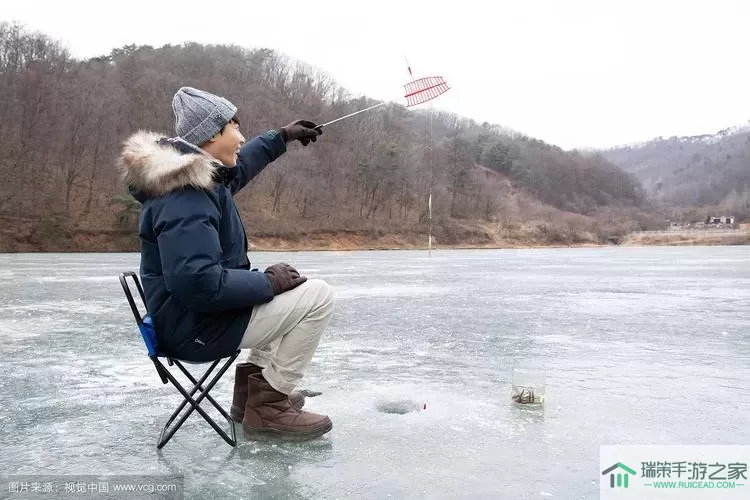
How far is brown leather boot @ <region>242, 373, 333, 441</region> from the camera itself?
3.19 metres

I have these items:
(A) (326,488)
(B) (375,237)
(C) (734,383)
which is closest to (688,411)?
(C) (734,383)

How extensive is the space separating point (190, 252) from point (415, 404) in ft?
6.10

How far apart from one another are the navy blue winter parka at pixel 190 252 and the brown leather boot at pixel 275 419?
15.3 inches

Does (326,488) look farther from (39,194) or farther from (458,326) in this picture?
(39,194)

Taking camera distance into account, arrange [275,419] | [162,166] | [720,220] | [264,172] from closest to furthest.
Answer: [162,166]
[275,419]
[264,172]
[720,220]

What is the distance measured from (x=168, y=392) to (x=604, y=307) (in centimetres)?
681

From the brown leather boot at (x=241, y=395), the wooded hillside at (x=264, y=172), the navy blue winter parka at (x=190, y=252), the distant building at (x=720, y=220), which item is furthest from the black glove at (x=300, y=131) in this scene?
the distant building at (x=720, y=220)

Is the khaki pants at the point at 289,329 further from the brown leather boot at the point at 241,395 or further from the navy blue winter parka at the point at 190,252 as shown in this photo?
the brown leather boot at the point at 241,395

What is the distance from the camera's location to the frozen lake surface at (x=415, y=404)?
9.03ft

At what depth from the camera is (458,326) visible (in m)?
7.22

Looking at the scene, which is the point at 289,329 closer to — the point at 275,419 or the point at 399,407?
the point at 275,419

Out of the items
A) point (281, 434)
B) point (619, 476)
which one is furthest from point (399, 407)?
point (619, 476)

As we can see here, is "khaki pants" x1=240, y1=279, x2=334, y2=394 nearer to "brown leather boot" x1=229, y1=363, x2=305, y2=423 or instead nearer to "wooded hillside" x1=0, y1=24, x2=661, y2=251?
"brown leather boot" x1=229, y1=363, x2=305, y2=423

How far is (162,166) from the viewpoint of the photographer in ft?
8.81
